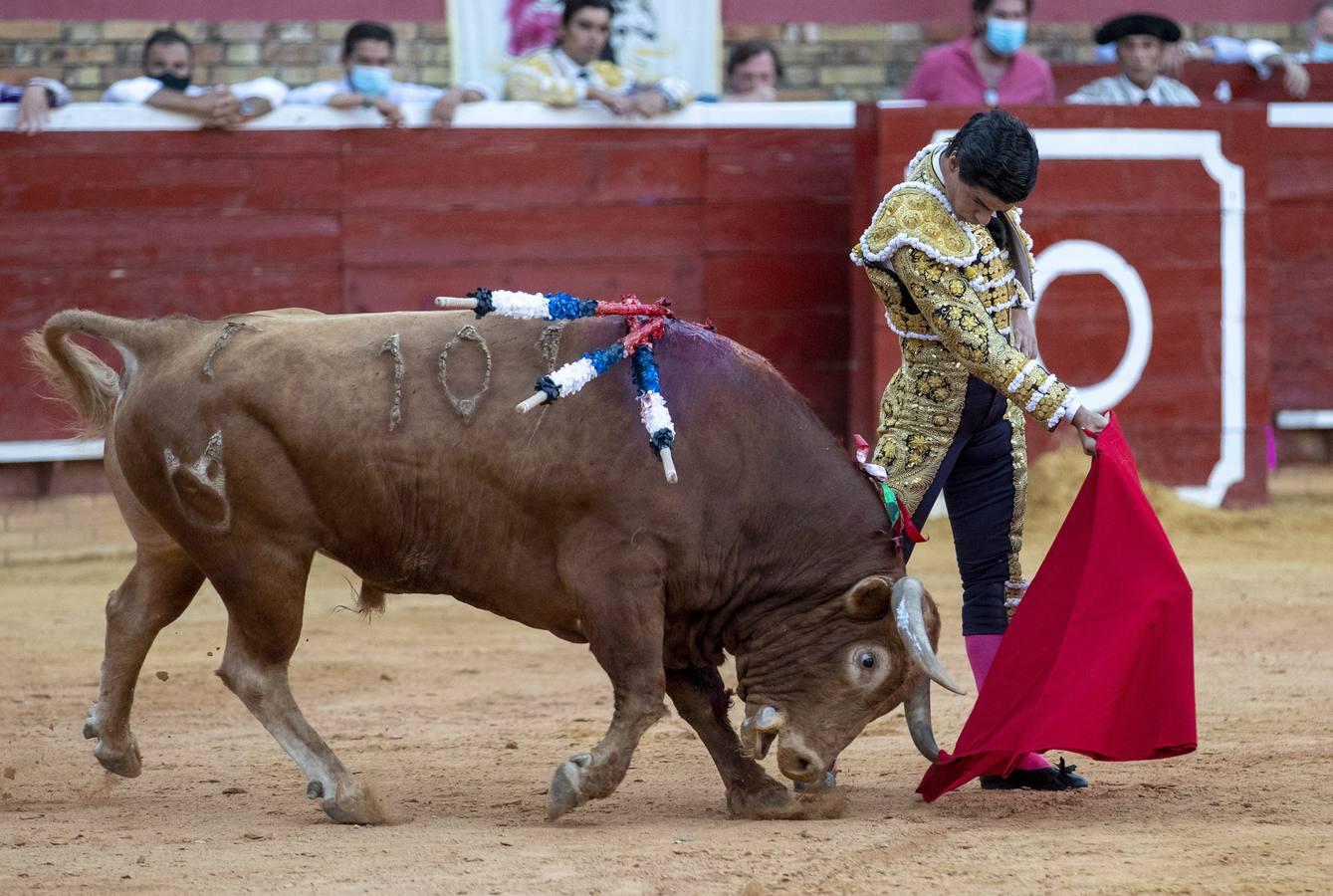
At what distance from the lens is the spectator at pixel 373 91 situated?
22.9 ft

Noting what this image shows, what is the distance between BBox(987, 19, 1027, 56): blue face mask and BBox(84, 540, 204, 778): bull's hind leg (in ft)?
14.9

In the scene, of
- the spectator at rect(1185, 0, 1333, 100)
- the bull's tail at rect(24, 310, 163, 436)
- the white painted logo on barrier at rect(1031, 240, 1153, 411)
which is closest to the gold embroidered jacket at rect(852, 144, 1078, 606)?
the bull's tail at rect(24, 310, 163, 436)

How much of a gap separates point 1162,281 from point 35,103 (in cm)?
433

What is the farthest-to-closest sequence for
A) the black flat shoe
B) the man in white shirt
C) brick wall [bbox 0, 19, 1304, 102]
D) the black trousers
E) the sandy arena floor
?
1. brick wall [bbox 0, 19, 1304, 102]
2. the man in white shirt
3. the black flat shoe
4. the black trousers
5. the sandy arena floor

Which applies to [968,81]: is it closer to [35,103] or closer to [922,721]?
[35,103]

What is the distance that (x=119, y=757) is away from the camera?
3.97 m

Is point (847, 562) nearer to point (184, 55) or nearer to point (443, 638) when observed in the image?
point (443, 638)

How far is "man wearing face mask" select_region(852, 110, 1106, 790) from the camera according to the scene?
11.5 ft

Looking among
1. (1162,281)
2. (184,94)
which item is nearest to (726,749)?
(184,94)

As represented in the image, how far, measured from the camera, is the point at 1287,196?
8.00 m

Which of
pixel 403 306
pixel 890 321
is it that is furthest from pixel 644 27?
pixel 890 321

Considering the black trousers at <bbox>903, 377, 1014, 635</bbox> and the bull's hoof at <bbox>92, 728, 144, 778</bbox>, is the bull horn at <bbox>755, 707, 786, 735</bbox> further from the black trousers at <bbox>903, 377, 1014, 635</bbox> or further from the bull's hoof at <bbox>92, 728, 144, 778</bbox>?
the bull's hoof at <bbox>92, 728, 144, 778</bbox>

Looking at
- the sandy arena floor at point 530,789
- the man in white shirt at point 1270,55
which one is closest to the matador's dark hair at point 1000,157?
the sandy arena floor at point 530,789

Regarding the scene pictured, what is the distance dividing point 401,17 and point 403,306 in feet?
7.52
